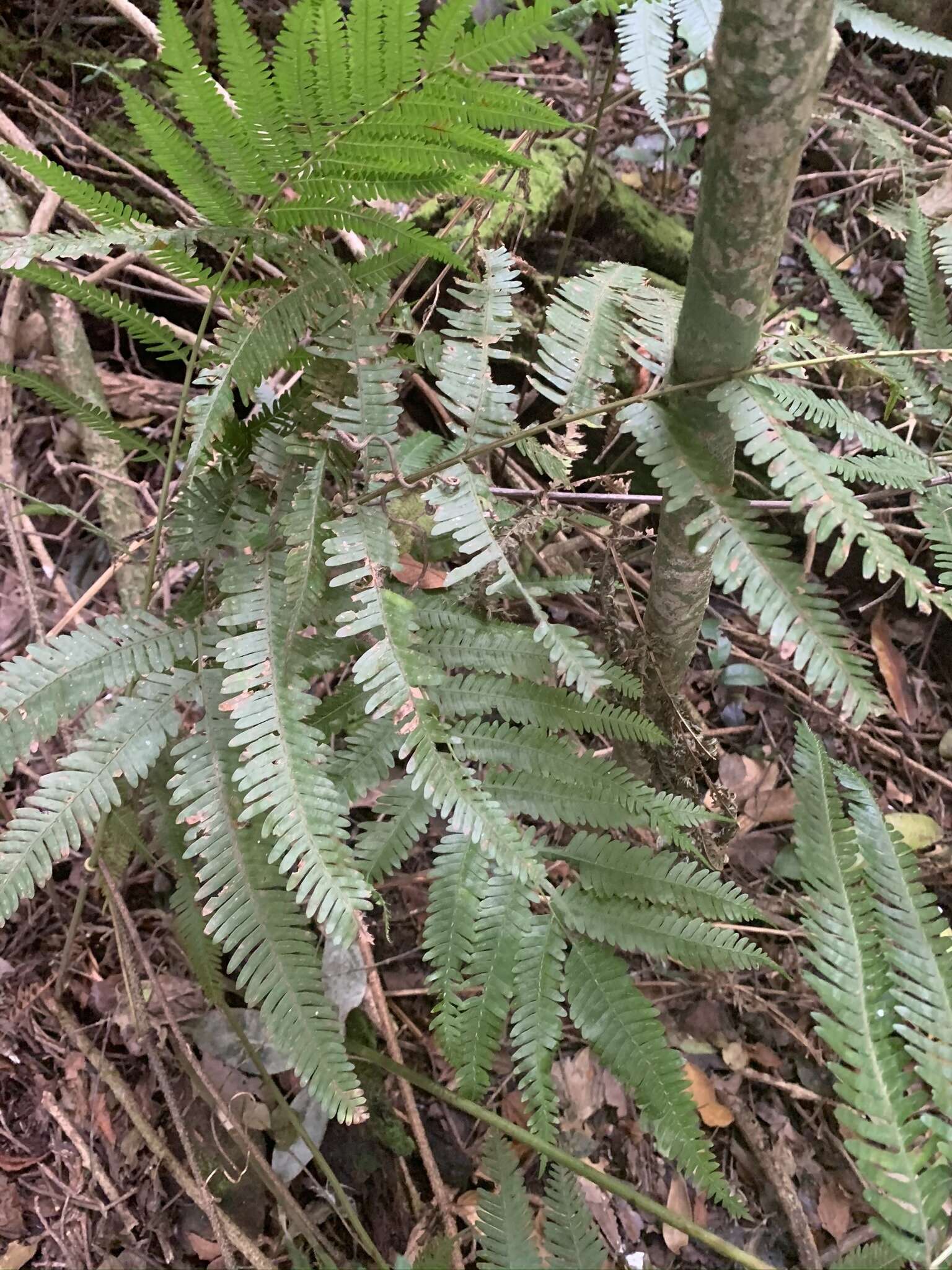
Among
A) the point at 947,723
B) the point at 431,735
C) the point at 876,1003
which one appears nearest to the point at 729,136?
the point at 431,735

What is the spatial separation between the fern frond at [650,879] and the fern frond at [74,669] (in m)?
0.78

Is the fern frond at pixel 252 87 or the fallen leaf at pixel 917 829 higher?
the fern frond at pixel 252 87

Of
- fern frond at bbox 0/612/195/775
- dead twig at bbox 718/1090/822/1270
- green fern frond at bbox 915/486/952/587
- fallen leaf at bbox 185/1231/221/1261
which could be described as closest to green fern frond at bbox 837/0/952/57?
green fern frond at bbox 915/486/952/587

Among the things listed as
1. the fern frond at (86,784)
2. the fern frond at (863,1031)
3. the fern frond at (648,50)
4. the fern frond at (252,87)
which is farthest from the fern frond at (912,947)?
the fern frond at (648,50)

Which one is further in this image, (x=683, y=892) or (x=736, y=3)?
(x=683, y=892)

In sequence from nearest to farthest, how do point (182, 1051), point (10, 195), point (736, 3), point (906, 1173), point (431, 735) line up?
point (736, 3) < point (906, 1173) < point (431, 735) < point (182, 1051) < point (10, 195)

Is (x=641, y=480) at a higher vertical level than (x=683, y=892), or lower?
higher

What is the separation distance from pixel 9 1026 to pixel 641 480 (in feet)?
7.04

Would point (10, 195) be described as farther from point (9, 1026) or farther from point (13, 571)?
point (9, 1026)

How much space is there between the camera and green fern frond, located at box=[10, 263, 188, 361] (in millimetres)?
1280

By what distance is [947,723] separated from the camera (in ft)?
7.63

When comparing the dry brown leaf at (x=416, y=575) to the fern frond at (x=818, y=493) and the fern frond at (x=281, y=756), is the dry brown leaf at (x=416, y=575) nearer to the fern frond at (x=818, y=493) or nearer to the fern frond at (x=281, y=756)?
the fern frond at (x=281, y=756)

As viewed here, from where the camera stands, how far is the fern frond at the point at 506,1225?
1168 mm

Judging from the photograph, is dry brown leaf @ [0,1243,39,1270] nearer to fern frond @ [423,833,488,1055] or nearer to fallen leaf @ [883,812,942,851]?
fern frond @ [423,833,488,1055]
